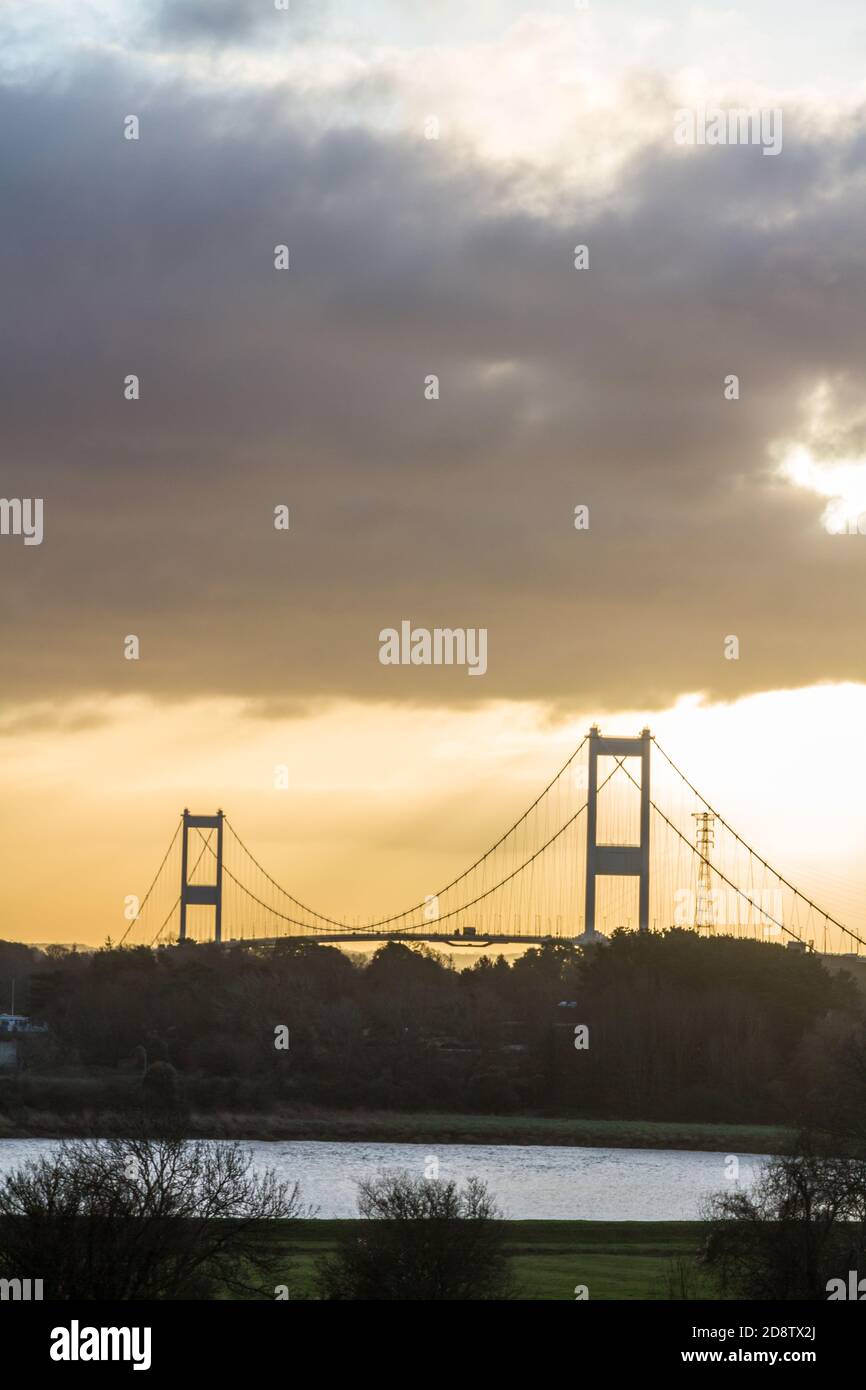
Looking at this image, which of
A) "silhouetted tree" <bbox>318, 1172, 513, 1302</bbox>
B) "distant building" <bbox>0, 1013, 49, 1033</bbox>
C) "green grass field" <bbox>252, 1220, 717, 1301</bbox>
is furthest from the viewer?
"distant building" <bbox>0, 1013, 49, 1033</bbox>

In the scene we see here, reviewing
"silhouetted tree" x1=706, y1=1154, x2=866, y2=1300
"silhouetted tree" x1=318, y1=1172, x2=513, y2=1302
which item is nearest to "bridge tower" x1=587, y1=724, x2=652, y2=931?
"silhouetted tree" x1=706, y1=1154, x2=866, y2=1300

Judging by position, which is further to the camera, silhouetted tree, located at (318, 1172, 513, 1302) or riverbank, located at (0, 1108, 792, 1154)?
riverbank, located at (0, 1108, 792, 1154)

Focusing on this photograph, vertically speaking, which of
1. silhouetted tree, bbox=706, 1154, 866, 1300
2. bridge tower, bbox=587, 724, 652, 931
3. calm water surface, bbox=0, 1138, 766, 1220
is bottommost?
calm water surface, bbox=0, 1138, 766, 1220

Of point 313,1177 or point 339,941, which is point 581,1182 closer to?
point 313,1177

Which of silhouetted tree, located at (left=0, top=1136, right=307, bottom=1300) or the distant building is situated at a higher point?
the distant building

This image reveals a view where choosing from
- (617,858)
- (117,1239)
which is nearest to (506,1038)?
(617,858)

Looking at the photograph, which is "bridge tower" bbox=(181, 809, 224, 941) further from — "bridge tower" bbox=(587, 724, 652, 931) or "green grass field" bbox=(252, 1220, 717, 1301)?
"green grass field" bbox=(252, 1220, 717, 1301)

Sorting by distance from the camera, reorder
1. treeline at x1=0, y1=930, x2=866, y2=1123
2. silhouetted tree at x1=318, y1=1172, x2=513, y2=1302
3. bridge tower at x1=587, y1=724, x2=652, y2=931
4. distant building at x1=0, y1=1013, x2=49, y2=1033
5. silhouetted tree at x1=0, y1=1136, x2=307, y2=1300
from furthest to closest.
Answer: distant building at x1=0, y1=1013, x2=49, y2=1033 → bridge tower at x1=587, y1=724, x2=652, y2=931 → treeline at x1=0, y1=930, x2=866, y2=1123 → silhouetted tree at x1=318, y1=1172, x2=513, y2=1302 → silhouetted tree at x1=0, y1=1136, x2=307, y2=1300
